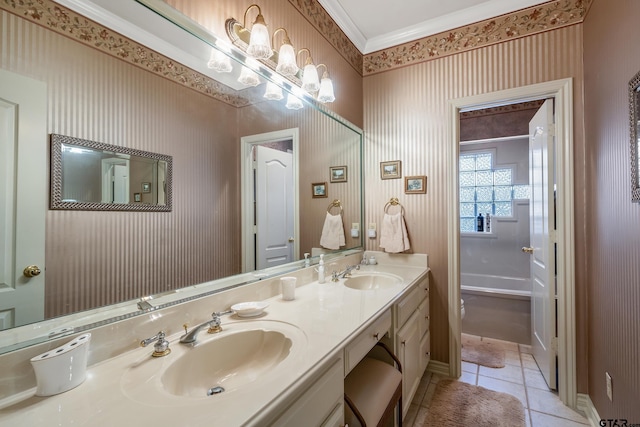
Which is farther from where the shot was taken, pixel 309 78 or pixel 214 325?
pixel 309 78

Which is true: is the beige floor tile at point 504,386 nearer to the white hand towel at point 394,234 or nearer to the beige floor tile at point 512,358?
the beige floor tile at point 512,358

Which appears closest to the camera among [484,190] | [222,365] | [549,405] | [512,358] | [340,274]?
[222,365]

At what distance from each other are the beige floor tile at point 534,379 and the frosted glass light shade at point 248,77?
2.68m

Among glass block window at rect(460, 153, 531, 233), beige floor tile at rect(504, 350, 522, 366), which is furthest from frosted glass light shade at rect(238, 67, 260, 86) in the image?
glass block window at rect(460, 153, 531, 233)

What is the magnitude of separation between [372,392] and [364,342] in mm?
253

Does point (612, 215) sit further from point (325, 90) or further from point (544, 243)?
point (325, 90)

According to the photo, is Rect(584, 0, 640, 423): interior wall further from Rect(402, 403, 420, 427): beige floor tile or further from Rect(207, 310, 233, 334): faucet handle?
Rect(207, 310, 233, 334): faucet handle

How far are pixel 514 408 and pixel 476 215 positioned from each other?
268 centimetres

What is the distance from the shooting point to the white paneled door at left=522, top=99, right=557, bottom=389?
77.4 inches

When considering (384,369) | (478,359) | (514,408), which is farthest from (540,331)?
(384,369)

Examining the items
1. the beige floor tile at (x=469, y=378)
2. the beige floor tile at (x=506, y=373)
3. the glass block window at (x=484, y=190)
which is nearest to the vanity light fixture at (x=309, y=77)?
the beige floor tile at (x=469, y=378)

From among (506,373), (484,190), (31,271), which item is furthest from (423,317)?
(484,190)

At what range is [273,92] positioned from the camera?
1.57 m

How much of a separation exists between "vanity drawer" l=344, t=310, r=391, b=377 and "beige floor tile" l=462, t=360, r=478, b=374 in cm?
133
